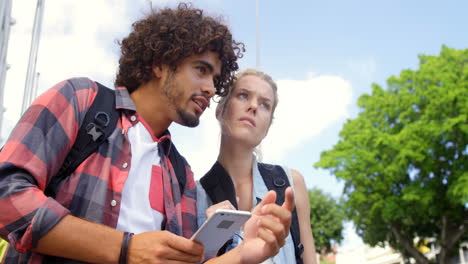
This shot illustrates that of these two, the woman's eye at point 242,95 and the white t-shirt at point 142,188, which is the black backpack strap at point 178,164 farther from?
the woman's eye at point 242,95

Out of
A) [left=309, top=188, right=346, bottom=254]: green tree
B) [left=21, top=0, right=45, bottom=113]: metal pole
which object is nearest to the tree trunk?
[left=21, top=0, right=45, bottom=113]: metal pole

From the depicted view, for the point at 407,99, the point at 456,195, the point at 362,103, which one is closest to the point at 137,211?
the point at 456,195

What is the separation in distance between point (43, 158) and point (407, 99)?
2312cm

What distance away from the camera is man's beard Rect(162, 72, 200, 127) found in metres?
2.41

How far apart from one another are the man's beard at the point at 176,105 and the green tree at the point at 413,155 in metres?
19.6

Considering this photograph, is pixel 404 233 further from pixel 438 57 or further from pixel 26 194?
pixel 26 194

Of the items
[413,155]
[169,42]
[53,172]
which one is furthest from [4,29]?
[413,155]

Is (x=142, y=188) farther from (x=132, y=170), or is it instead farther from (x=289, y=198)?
(x=289, y=198)

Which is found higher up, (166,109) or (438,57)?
(438,57)

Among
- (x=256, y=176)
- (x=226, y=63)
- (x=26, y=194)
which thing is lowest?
(x=26, y=194)

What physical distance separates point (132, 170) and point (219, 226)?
1.57 ft

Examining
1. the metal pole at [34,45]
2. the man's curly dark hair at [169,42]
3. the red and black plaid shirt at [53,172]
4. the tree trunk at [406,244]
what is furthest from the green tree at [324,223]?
the red and black plaid shirt at [53,172]

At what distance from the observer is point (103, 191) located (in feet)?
6.20

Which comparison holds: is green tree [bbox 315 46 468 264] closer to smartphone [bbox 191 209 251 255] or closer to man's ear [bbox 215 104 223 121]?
man's ear [bbox 215 104 223 121]
